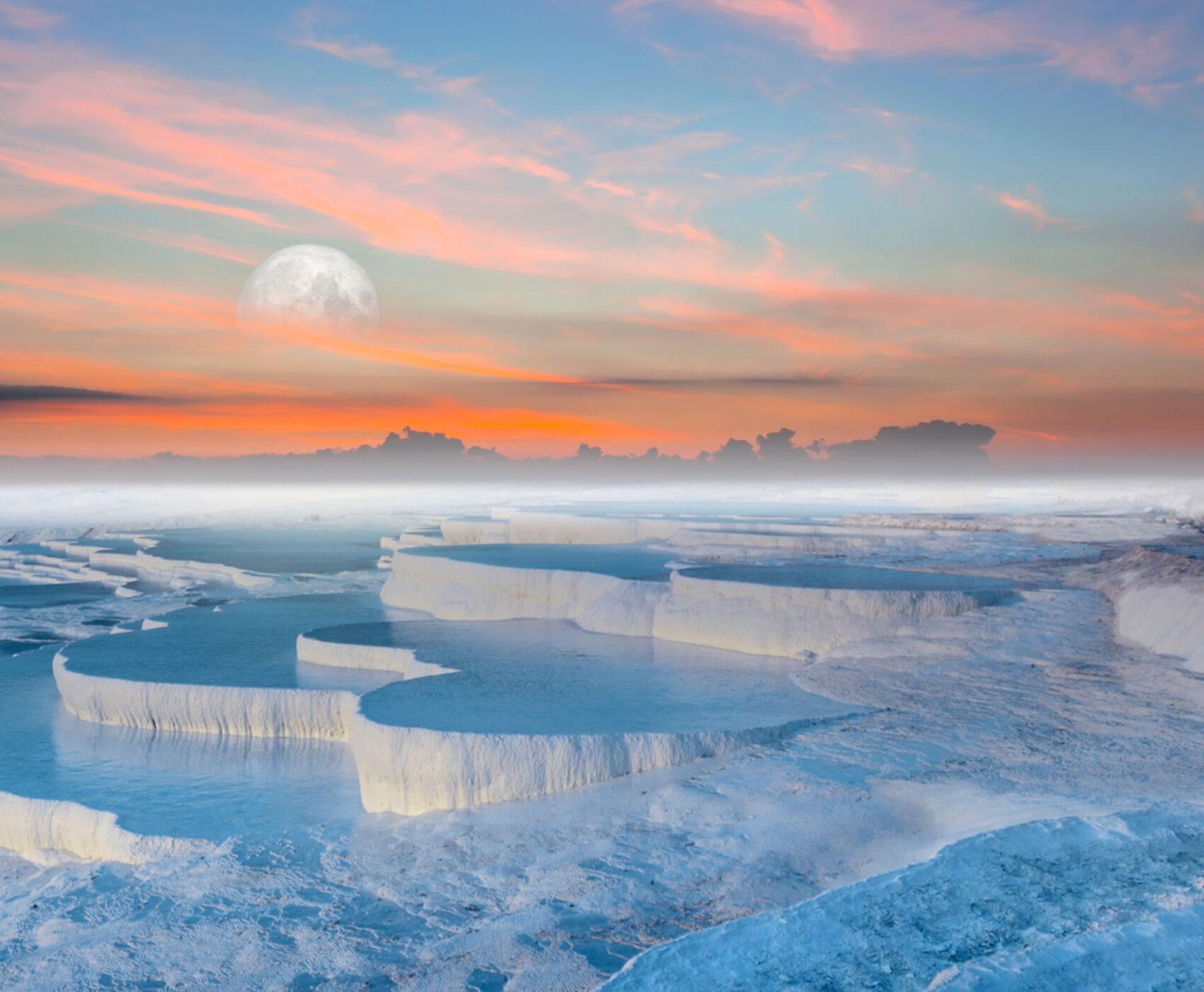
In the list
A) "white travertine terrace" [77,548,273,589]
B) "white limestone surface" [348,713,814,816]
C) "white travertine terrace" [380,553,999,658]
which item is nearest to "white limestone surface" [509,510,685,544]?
"white travertine terrace" [77,548,273,589]

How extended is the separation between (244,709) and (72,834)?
228 centimetres

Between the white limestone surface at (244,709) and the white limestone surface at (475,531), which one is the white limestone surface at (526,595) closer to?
the white limestone surface at (244,709)

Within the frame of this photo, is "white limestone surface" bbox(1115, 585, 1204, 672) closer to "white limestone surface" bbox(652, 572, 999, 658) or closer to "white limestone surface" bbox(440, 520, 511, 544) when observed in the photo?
"white limestone surface" bbox(652, 572, 999, 658)

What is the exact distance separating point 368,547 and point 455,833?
90.5ft

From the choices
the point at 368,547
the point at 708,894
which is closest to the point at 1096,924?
the point at 708,894

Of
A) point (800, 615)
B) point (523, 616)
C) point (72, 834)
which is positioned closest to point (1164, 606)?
point (800, 615)

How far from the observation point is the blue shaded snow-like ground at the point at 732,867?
365cm

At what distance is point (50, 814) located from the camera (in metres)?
6.45

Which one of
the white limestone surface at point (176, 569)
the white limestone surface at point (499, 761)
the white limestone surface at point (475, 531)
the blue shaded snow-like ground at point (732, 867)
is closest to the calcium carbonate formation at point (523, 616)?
the white limestone surface at point (499, 761)

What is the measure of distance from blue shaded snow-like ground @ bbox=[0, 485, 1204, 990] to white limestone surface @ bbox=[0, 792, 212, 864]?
0.11 meters

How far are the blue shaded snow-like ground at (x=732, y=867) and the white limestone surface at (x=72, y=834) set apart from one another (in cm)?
11

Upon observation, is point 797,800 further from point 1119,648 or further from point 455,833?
point 1119,648

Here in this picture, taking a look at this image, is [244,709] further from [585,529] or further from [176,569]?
[176,569]

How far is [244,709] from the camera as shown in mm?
8586
